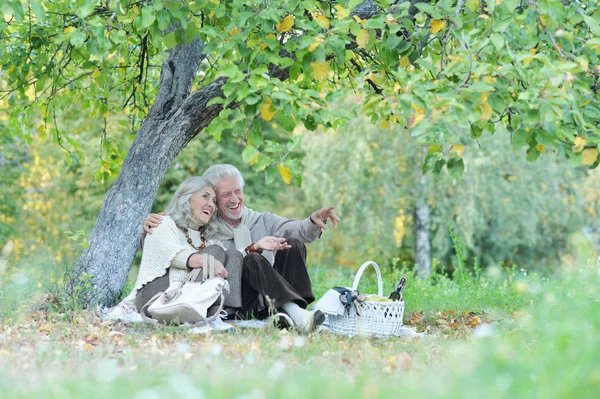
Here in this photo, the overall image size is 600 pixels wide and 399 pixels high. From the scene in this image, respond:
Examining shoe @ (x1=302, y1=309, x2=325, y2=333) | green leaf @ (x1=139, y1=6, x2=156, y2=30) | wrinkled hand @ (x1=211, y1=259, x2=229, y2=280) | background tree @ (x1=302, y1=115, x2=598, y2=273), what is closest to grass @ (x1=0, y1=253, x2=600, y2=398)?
shoe @ (x1=302, y1=309, x2=325, y2=333)

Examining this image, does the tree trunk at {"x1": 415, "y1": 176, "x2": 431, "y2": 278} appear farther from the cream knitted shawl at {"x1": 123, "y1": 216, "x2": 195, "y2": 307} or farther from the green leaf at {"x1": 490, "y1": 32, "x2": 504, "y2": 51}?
the green leaf at {"x1": 490, "y1": 32, "x2": 504, "y2": 51}

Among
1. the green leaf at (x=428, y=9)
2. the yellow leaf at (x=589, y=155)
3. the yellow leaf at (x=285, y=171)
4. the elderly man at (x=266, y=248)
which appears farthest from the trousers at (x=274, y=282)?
the yellow leaf at (x=589, y=155)

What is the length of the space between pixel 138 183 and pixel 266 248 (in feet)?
5.07

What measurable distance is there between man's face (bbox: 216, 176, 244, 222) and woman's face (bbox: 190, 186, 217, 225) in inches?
6.9

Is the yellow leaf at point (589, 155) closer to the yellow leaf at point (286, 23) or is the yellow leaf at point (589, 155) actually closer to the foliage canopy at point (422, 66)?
the foliage canopy at point (422, 66)


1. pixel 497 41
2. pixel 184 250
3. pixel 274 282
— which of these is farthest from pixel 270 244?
pixel 497 41

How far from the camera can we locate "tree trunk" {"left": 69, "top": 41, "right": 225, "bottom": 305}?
242 inches

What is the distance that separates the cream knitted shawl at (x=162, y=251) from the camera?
5539 mm

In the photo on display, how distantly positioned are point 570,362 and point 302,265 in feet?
10.6

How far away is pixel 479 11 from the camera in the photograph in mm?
4977

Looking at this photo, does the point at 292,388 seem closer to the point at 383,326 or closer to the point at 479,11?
the point at 383,326

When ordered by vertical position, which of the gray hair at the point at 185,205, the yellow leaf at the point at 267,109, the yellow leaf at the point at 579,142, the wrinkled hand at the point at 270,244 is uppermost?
the yellow leaf at the point at 267,109

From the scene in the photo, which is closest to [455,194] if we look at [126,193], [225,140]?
[225,140]

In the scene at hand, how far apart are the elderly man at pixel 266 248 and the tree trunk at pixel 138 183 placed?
59 centimetres
